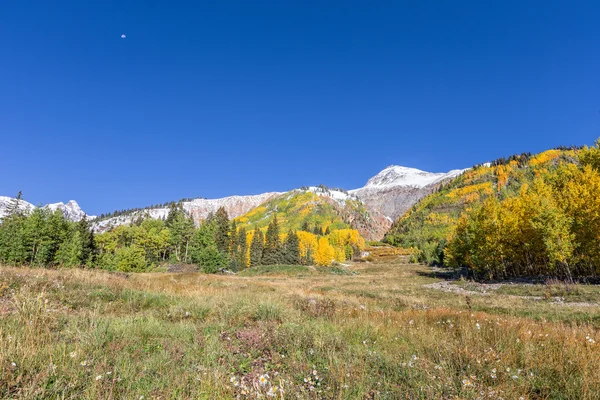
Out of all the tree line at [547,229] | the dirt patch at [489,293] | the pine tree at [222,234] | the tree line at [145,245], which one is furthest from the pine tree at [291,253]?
the dirt patch at [489,293]

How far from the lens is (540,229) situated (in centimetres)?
3291

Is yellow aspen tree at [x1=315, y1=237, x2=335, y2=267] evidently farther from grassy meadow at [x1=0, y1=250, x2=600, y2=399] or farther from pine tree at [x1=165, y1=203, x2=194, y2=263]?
grassy meadow at [x1=0, y1=250, x2=600, y2=399]

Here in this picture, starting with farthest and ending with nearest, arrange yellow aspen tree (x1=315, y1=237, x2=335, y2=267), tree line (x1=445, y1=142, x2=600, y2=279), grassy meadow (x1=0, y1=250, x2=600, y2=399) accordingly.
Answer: yellow aspen tree (x1=315, y1=237, x2=335, y2=267)
tree line (x1=445, y1=142, x2=600, y2=279)
grassy meadow (x1=0, y1=250, x2=600, y2=399)

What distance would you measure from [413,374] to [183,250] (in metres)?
97.1

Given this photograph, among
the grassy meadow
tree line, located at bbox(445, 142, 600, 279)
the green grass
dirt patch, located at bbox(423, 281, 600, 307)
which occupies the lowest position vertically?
the green grass

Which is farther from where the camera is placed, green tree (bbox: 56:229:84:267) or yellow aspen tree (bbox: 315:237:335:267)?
yellow aspen tree (bbox: 315:237:335:267)

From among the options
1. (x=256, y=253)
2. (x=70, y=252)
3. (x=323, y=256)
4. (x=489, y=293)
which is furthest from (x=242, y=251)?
(x=489, y=293)

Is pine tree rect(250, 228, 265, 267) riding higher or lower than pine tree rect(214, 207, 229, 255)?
lower

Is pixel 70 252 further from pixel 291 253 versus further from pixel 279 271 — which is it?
pixel 291 253

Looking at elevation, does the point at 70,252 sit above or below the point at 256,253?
above

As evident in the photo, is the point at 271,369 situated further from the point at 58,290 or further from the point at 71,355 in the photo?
the point at 58,290

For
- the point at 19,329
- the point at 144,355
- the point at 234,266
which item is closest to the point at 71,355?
the point at 144,355

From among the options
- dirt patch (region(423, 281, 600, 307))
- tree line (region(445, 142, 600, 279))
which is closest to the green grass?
tree line (region(445, 142, 600, 279))

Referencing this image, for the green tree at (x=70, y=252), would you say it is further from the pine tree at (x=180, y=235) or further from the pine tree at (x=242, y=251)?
the pine tree at (x=242, y=251)
